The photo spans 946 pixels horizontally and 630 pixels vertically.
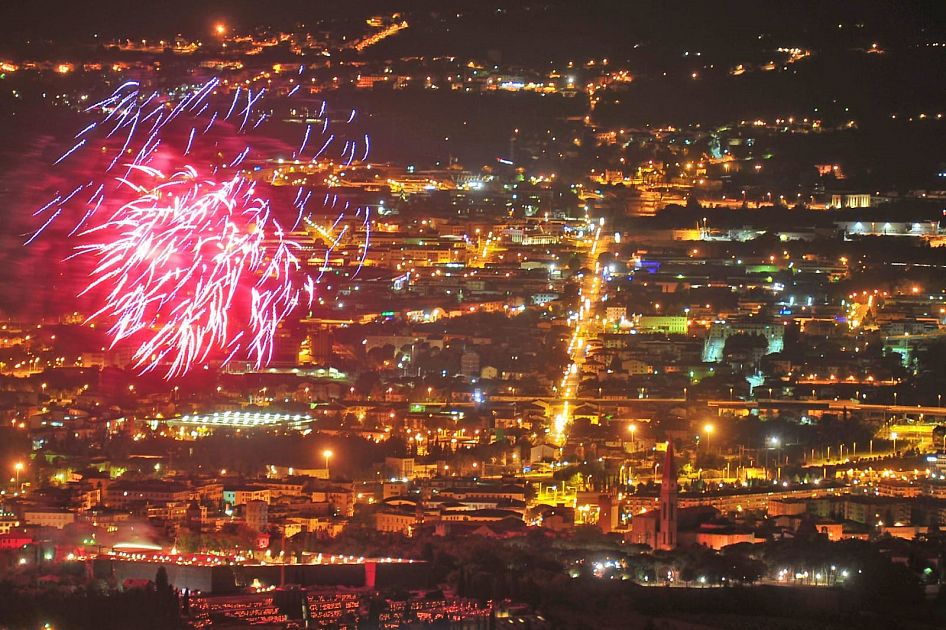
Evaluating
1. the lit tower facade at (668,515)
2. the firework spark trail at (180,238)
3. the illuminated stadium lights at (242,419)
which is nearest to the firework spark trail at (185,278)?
the firework spark trail at (180,238)

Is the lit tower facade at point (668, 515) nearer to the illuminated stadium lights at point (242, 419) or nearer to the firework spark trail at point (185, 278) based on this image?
the illuminated stadium lights at point (242, 419)

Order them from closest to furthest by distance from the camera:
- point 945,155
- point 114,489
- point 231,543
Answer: point 231,543 < point 114,489 < point 945,155

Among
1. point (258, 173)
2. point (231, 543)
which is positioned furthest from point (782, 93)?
point (231, 543)

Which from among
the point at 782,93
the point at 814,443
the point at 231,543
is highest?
the point at 782,93

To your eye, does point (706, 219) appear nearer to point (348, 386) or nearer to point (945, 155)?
point (945, 155)

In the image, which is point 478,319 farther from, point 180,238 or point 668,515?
point 668,515

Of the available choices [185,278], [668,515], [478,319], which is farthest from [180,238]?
[668,515]

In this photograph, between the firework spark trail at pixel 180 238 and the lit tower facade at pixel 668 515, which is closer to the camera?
the lit tower facade at pixel 668 515

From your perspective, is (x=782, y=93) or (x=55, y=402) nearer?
(x=55, y=402)
